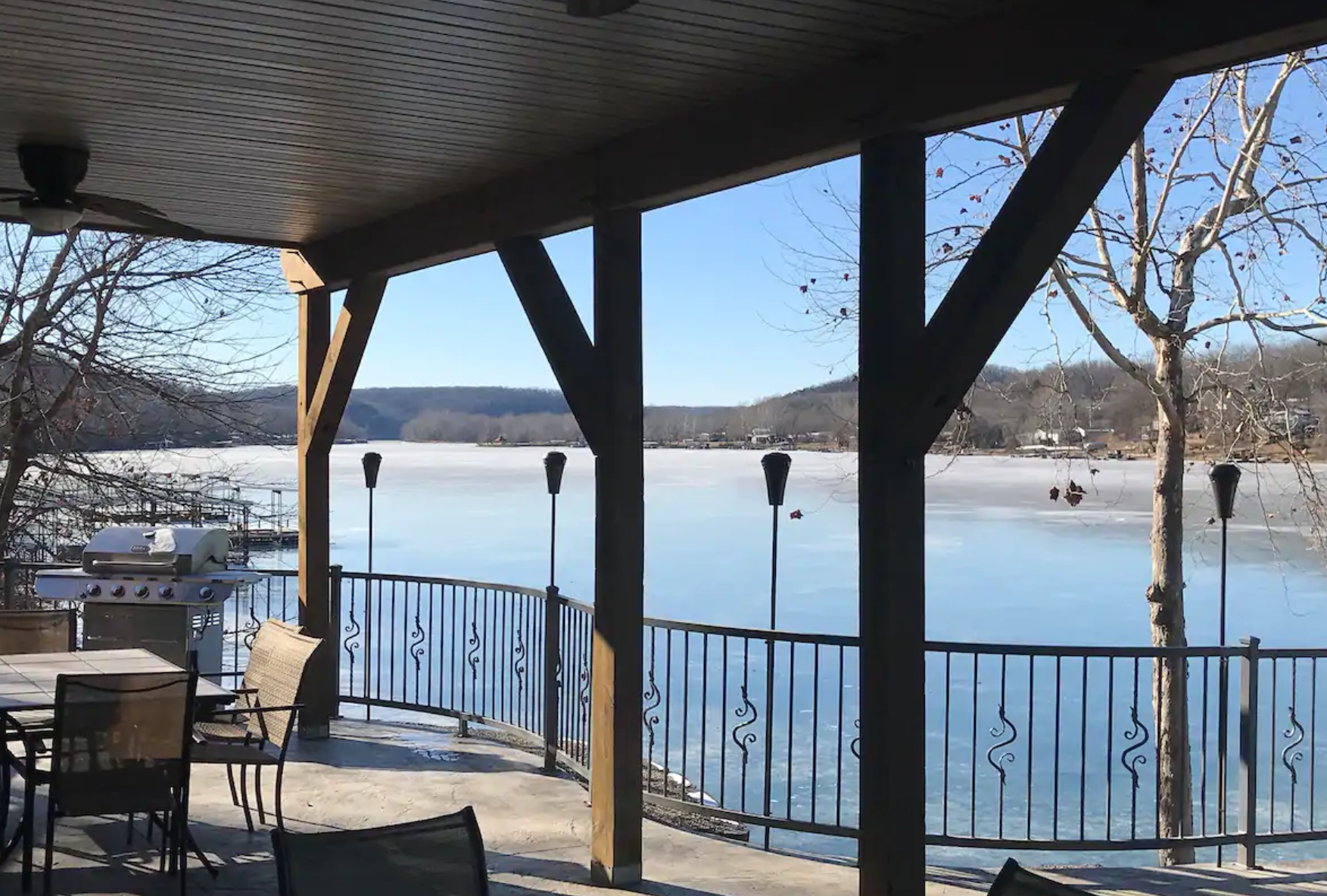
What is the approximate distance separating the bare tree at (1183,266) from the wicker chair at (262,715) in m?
6.39

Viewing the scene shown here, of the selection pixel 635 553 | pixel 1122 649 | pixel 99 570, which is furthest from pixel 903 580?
pixel 99 570

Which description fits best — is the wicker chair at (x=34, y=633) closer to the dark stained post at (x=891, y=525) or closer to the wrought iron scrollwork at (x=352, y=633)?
the wrought iron scrollwork at (x=352, y=633)

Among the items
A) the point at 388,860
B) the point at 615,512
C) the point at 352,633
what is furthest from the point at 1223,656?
the point at 352,633

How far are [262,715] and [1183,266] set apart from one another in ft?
25.2

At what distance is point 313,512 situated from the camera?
6.96 meters

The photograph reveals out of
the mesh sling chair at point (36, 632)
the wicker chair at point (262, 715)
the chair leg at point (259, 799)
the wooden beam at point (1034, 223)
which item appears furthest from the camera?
the mesh sling chair at point (36, 632)

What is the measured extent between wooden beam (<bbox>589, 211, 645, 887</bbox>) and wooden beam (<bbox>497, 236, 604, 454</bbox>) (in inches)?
2.4

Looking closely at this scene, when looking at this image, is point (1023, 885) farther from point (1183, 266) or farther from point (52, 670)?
point (1183, 266)

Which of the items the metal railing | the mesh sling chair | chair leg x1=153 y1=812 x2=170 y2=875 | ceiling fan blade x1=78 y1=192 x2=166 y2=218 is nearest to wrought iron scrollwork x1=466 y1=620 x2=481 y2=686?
the metal railing

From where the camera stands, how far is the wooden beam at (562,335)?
4.47 m

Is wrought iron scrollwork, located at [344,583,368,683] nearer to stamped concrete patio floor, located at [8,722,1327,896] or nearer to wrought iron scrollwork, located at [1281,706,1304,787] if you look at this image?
stamped concrete patio floor, located at [8,722,1327,896]

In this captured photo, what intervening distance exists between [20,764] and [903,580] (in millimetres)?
3259

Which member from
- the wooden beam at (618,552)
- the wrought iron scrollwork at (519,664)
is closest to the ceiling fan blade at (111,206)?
the wooden beam at (618,552)

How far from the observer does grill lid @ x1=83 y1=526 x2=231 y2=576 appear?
22.7 feet
